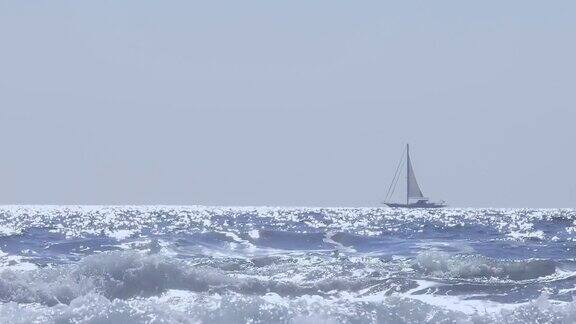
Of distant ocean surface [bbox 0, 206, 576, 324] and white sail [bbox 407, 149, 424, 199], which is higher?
white sail [bbox 407, 149, 424, 199]

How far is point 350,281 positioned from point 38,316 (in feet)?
27.8

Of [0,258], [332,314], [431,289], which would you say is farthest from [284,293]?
[0,258]

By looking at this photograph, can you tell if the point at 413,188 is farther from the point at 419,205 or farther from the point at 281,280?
the point at 281,280

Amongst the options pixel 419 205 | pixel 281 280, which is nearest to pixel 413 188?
pixel 419 205

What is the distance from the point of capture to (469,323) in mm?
16328

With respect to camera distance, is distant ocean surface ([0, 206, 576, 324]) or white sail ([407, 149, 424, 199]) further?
white sail ([407, 149, 424, 199])

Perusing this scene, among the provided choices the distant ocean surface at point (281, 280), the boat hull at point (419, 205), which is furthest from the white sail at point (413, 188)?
the distant ocean surface at point (281, 280)

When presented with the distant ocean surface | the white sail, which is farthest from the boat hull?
the distant ocean surface

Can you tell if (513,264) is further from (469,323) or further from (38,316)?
(38,316)

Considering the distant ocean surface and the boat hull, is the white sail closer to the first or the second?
the boat hull

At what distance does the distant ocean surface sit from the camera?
1645 cm

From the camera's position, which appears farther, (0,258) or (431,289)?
(0,258)

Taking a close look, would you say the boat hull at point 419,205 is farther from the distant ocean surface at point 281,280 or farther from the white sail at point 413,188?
the distant ocean surface at point 281,280

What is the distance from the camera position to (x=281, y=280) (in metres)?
22.4
